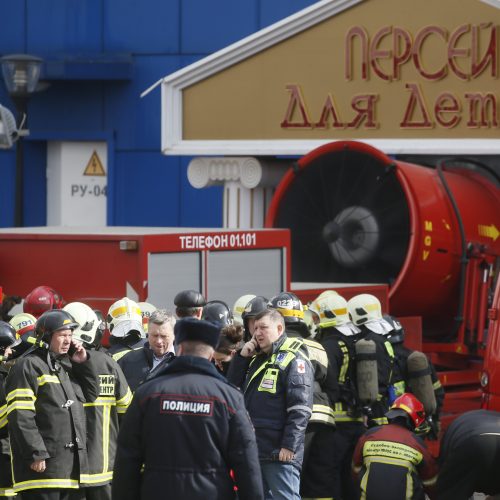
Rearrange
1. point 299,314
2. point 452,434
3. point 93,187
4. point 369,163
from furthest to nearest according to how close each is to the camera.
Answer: point 93,187 → point 369,163 → point 299,314 → point 452,434

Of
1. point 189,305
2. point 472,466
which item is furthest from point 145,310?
point 472,466

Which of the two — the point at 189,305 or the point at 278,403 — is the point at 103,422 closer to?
the point at 278,403

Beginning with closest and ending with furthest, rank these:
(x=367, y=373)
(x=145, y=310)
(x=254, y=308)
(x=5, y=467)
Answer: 1. (x=5, y=467)
2. (x=254, y=308)
3. (x=367, y=373)
4. (x=145, y=310)

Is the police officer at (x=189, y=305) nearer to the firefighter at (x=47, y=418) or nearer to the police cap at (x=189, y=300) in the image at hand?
the police cap at (x=189, y=300)

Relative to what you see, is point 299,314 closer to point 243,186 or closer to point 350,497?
point 350,497

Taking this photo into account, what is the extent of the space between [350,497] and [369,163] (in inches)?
220

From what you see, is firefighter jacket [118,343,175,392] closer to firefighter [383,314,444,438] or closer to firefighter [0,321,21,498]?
firefighter [0,321,21,498]

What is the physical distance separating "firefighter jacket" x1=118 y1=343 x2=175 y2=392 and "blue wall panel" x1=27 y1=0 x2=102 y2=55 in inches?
622

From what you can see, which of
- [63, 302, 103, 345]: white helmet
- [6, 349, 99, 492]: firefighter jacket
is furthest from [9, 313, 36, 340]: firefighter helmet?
[6, 349, 99, 492]: firefighter jacket

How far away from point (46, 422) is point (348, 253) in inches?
310

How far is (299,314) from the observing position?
31.3 ft

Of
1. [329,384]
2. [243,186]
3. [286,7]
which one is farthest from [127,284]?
[286,7]

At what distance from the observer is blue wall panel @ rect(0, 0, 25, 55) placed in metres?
24.5

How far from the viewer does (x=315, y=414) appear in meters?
9.48
